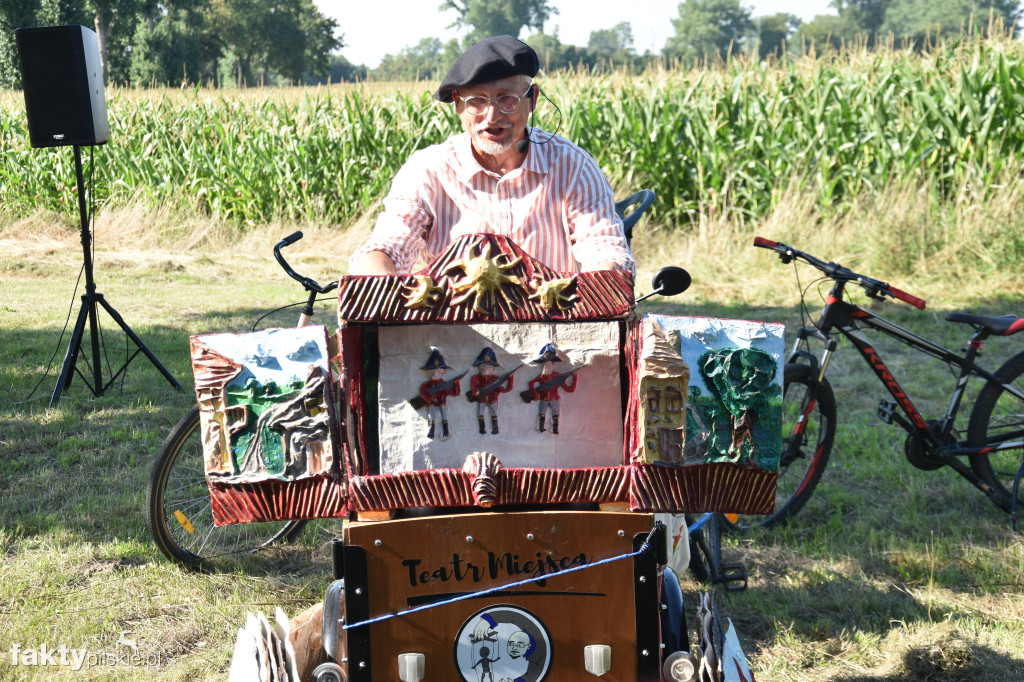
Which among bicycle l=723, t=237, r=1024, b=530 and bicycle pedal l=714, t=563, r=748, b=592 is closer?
bicycle pedal l=714, t=563, r=748, b=592

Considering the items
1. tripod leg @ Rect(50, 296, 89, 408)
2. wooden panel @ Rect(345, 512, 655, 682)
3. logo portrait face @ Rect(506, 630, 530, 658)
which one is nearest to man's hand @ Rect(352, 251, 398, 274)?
wooden panel @ Rect(345, 512, 655, 682)

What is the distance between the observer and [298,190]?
36.5ft

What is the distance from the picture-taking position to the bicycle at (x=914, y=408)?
11.8 feet

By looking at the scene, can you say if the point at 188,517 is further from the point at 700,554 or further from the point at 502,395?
the point at 502,395

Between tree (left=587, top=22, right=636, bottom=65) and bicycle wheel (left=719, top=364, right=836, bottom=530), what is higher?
tree (left=587, top=22, right=636, bottom=65)

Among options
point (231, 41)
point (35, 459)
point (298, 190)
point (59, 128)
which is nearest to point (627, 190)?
point (298, 190)

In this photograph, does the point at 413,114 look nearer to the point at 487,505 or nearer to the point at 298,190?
the point at 298,190

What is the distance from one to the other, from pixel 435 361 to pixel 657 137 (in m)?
8.18

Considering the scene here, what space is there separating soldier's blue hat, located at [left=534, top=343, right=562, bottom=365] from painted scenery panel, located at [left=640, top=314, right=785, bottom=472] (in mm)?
204

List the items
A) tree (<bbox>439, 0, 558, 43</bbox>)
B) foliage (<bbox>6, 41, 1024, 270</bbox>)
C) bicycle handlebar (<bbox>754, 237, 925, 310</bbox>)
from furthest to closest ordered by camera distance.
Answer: tree (<bbox>439, 0, 558, 43</bbox>) < foliage (<bbox>6, 41, 1024, 270</bbox>) < bicycle handlebar (<bbox>754, 237, 925, 310</bbox>)

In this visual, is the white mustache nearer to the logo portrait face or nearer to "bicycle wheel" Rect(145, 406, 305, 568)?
the logo portrait face

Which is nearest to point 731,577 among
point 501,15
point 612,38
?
point 501,15

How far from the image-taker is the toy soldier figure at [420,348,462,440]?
183 cm

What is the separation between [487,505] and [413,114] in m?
9.54
